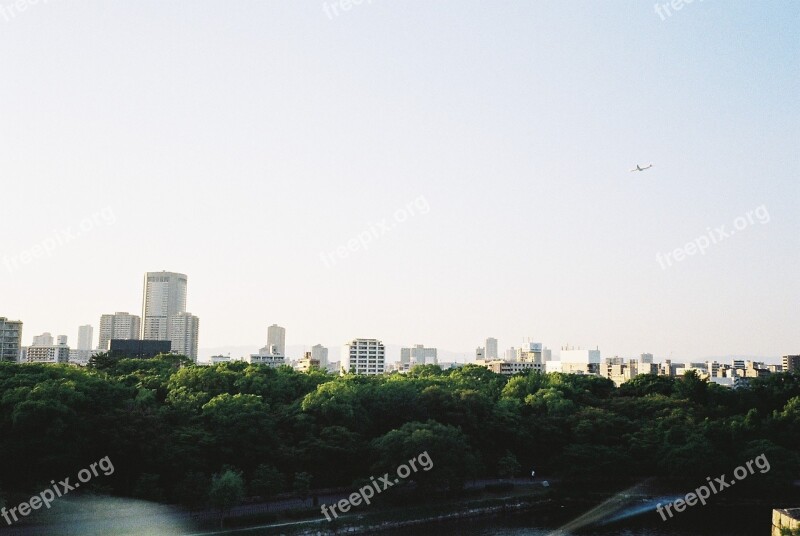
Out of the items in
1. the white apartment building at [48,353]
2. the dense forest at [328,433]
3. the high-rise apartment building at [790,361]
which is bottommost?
the dense forest at [328,433]

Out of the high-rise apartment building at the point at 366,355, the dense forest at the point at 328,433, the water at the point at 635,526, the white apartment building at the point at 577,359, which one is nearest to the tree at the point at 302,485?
the dense forest at the point at 328,433

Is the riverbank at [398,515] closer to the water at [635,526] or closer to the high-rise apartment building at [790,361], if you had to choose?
the water at [635,526]

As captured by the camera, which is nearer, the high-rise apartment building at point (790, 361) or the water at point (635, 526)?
the water at point (635, 526)

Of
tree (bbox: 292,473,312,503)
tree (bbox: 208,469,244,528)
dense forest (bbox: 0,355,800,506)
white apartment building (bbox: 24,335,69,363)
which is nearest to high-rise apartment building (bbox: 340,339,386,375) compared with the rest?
white apartment building (bbox: 24,335,69,363)

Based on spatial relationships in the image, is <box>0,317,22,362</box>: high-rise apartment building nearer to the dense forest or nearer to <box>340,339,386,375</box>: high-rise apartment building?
the dense forest

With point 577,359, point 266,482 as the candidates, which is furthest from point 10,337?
point 577,359

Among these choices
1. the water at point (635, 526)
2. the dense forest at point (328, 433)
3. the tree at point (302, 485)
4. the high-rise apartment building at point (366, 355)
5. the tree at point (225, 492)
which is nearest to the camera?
the tree at point (225, 492)

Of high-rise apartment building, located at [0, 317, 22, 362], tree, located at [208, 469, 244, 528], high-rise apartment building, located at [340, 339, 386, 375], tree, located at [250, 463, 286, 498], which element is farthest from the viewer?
high-rise apartment building, located at [340, 339, 386, 375]

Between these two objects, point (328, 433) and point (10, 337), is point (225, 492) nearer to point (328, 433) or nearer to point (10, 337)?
point (328, 433)
